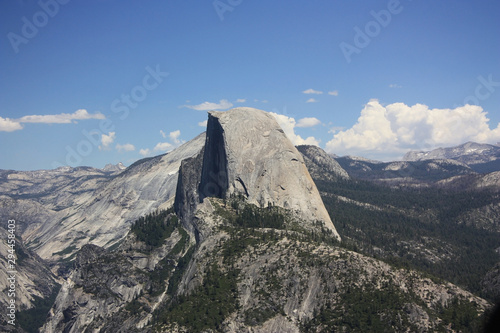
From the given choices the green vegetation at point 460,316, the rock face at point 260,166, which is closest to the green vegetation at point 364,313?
the green vegetation at point 460,316

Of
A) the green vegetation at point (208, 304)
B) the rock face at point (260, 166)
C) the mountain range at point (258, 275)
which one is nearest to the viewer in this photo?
the mountain range at point (258, 275)

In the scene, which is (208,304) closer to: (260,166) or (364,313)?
(364,313)

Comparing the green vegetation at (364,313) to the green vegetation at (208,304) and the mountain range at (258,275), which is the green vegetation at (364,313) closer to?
→ the mountain range at (258,275)

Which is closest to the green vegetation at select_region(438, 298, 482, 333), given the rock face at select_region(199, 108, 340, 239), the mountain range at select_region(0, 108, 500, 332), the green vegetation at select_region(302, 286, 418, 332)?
the mountain range at select_region(0, 108, 500, 332)

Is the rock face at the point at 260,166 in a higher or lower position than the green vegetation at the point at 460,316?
higher

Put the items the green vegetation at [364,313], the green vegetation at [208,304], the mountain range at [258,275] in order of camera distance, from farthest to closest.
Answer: the green vegetation at [208,304]
the mountain range at [258,275]
the green vegetation at [364,313]

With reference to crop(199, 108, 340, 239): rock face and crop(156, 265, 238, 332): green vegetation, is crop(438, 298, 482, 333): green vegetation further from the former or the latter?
crop(199, 108, 340, 239): rock face

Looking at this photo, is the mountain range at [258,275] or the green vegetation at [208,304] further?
the green vegetation at [208,304]

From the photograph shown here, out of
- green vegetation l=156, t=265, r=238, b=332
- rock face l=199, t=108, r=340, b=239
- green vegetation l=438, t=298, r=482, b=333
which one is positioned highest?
rock face l=199, t=108, r=340, b=239

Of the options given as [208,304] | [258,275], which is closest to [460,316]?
[258,275]
